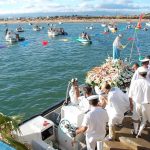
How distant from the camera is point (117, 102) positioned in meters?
7.95

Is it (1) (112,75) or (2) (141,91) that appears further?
(1) (112,75)

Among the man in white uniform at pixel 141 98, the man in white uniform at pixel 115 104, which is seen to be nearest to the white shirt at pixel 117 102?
the man in white uniform at pixel 115 104

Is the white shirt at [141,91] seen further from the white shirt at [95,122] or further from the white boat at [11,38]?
the white boat at [11,38]

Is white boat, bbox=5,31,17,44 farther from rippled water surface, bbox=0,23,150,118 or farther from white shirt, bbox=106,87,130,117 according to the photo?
white shirt, bbox=106,87,130,117

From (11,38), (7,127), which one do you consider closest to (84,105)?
(7,127)

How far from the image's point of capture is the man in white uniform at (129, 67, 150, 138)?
309 inches

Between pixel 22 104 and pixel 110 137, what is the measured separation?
11184 millimetres

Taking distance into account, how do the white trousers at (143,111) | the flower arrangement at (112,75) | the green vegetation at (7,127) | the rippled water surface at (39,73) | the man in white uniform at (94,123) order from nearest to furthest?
the green vegetation at (7,127), the man in white uniform at (94,123), the white trousers at (143,111), the flower arrangement at (112,75), the rippled water surface at (39,73)

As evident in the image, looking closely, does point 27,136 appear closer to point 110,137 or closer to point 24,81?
point 110,137

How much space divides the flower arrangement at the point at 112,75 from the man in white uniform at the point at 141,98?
112 inches

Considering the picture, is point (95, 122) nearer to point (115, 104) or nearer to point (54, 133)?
point (115, 104)

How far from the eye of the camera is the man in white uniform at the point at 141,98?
786cm

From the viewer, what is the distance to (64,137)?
29.5 feet

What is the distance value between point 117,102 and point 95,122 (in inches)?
38.9
